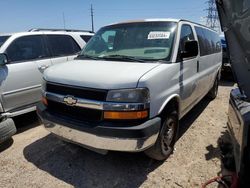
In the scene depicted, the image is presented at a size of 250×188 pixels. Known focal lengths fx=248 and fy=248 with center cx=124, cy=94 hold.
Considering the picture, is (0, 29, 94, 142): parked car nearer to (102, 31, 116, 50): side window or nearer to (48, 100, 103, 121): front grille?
(48, 100, 103, 121): front grille

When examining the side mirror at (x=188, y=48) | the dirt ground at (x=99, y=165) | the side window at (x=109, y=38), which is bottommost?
the dirt ground at (x=99, y=165)

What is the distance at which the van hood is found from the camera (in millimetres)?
2898

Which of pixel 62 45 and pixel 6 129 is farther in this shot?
pixel 62 45

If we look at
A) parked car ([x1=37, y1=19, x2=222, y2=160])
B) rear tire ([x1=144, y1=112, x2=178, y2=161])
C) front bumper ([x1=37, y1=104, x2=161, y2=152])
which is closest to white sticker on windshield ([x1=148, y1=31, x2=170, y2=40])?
parked car ([x1=37, y1=19, x2=222, y2=160])

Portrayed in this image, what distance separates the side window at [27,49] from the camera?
4.86 meters

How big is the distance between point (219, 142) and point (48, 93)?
9.77ft

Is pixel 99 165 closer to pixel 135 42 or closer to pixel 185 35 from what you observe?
pixel 135 42

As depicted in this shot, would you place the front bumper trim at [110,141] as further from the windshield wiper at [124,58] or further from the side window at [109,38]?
the side window at [109,38]

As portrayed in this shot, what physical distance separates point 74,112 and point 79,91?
0.32m

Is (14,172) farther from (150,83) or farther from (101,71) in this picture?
(150,83)

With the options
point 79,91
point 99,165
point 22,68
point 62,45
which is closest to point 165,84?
point 79,91

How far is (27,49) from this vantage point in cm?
516

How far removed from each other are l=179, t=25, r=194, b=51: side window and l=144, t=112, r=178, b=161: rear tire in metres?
1.11

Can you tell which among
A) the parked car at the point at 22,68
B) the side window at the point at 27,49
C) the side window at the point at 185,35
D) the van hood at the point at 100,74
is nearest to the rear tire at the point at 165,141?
the van hood at the point at 100,74
